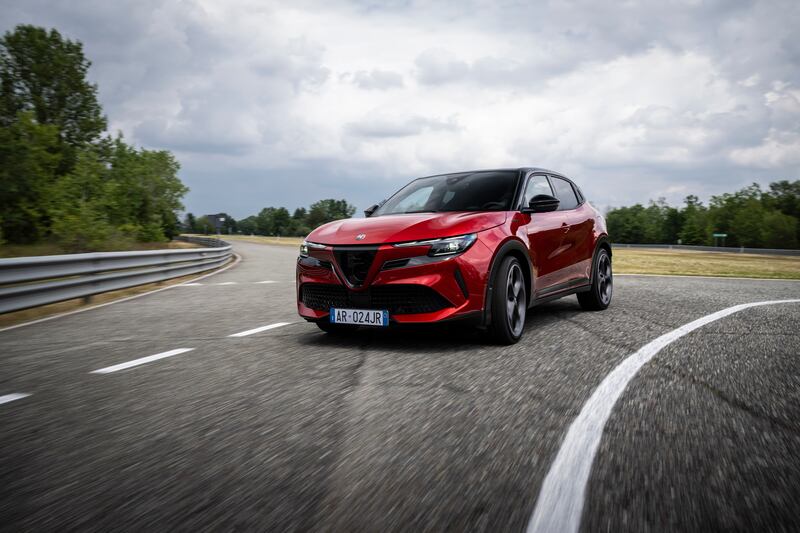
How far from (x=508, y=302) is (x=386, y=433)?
265 cm

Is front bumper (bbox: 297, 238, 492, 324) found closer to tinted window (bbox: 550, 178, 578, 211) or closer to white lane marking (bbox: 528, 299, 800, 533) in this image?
white lane marking (bbox: 528, 299, 800, 533)

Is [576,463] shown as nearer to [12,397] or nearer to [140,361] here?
[12,397]

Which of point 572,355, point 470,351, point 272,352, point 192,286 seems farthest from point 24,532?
point 192,286

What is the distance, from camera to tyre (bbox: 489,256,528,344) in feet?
17.0

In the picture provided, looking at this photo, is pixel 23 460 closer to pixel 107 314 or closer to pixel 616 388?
pixel 616 388

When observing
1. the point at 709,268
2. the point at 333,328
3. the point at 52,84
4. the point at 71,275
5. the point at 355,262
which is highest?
the point at 52,84

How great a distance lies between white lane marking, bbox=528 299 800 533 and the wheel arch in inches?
45.5

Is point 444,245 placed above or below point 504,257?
above

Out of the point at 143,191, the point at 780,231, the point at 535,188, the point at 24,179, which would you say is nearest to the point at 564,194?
the point at 535,188

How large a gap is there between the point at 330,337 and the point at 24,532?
4.00 meters

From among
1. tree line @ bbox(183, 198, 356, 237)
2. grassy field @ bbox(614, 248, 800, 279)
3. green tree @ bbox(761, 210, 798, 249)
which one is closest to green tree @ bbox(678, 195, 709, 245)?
green tree @ bbox(761, 210, 798, 249)

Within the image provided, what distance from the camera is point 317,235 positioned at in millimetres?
5574

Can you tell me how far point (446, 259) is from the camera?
4.89 m

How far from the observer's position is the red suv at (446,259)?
4.90m
